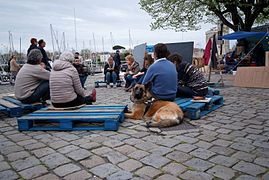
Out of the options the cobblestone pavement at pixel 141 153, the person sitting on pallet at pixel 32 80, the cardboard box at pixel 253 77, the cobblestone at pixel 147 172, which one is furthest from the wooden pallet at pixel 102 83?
the cobblestone at pixel 147 172

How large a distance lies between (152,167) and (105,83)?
9697 mm

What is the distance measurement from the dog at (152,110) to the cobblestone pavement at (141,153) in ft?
0.92

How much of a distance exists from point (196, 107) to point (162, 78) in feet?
3.06

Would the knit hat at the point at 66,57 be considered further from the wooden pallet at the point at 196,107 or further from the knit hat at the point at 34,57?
the wooden pallet at the point at 196,107

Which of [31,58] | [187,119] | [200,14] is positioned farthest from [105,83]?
[200,14]

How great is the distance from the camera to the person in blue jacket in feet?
16.5

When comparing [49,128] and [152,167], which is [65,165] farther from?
[49,128]

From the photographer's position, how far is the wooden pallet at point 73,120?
4.38 m

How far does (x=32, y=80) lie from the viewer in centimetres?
576

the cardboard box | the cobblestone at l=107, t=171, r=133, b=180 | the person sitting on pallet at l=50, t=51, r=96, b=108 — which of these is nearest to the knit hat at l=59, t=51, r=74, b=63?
the person sitting on pallet at l=50, t=51, r=96, b=108

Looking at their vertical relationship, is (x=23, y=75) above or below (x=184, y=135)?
above

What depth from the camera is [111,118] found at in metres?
4.35

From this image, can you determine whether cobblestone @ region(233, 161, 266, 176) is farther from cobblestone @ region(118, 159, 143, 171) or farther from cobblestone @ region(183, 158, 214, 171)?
cobblestone @ region(118, 159, 143, 171)

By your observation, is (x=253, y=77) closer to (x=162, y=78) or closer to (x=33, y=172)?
(x=162, y=78)
